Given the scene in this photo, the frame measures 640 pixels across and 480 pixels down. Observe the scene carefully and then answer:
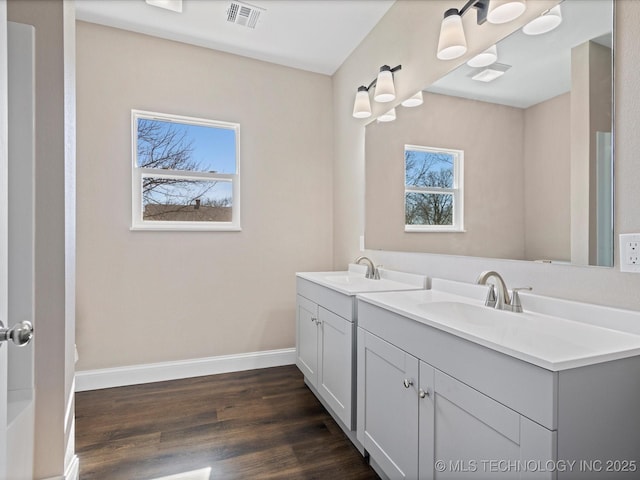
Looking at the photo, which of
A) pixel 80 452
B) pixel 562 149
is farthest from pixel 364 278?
pixel 80 452

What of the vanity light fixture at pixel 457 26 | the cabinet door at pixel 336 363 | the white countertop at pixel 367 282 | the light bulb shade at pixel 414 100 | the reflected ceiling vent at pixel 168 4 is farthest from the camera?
the reflected ceiling vent at pixel 168 4

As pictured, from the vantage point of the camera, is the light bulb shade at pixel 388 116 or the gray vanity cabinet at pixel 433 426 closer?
the gray vanity cabinet at pixel 433 426

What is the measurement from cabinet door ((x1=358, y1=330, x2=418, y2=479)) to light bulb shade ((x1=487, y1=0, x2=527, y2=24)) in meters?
1.52

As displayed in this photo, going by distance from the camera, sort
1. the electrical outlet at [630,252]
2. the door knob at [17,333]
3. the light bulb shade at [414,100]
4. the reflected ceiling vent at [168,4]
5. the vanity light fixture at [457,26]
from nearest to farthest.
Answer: the door knob at [17,333] → the electrical outlet at [630,252] → the vanity light fixture at [457,26] → the light bulb shade at [414,100] → the reflected ceiling vent at [168,4]

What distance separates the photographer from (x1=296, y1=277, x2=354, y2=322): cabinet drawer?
6.23 feet

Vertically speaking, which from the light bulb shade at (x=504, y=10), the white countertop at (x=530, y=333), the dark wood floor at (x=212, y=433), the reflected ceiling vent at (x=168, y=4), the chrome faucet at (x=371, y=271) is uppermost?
the reflected ceiling vent at (x=168, y=4)

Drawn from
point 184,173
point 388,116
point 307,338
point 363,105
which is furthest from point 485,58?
point 184,173

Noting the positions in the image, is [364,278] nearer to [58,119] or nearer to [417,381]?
[417,381]

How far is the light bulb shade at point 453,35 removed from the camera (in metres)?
1.75

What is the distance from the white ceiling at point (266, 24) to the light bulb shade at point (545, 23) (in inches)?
49.6

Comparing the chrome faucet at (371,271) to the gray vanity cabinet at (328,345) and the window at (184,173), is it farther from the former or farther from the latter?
the window at (184,173)

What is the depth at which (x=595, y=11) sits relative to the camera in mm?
1240

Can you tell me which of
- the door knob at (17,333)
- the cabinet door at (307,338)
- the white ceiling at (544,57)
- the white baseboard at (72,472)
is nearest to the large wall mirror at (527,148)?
the white ceiling at (544,57)

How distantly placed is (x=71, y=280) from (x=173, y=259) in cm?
123
